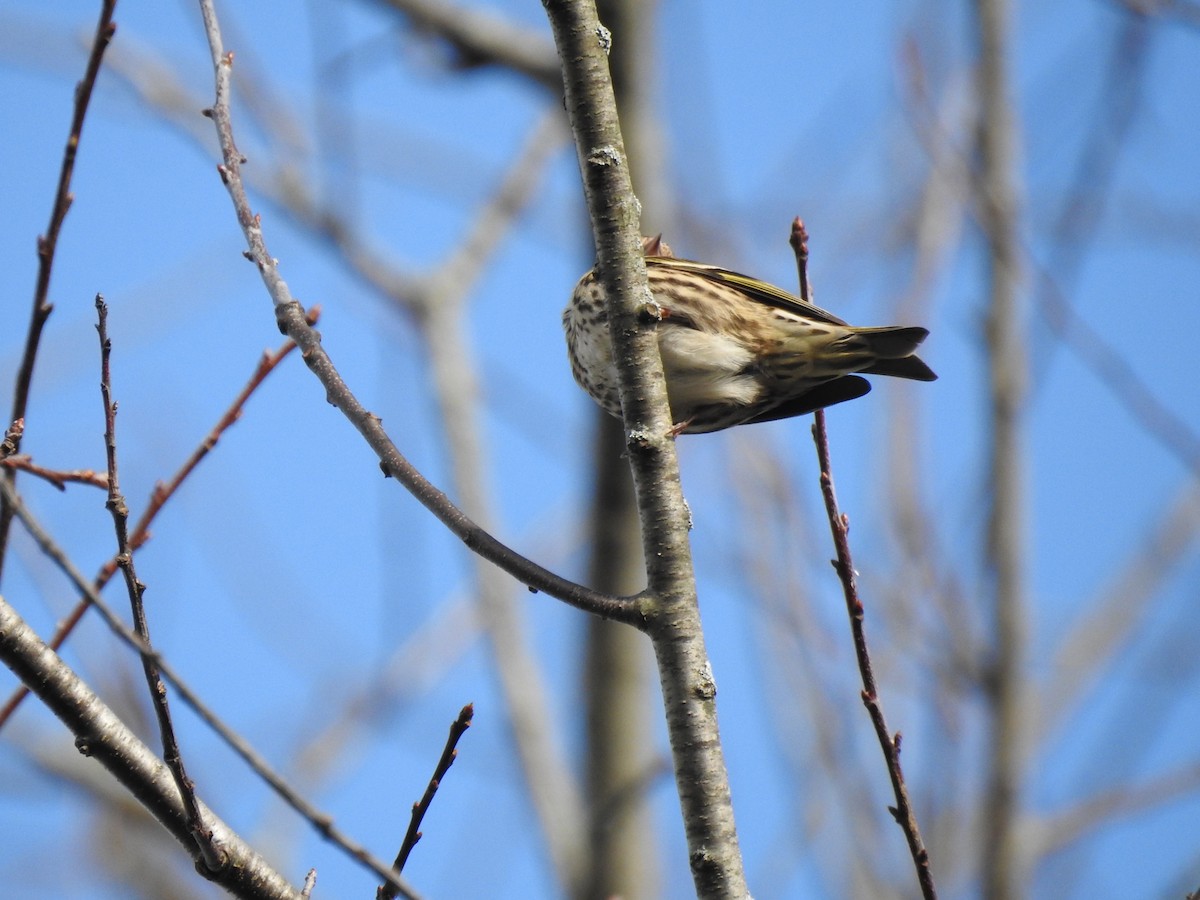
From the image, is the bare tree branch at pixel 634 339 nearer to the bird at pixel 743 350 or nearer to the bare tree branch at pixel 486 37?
the bird at pixel 743 350

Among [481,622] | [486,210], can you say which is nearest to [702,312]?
[481,622]

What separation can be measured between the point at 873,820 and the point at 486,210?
16.2ft

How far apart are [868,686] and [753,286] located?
2081 mm

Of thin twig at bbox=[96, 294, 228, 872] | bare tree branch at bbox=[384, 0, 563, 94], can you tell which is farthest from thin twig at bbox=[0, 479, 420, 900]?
bare tree branch at bbox=[384, 0, 563, 94]

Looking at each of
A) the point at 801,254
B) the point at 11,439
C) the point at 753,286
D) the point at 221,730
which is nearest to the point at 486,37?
the point at 753,286

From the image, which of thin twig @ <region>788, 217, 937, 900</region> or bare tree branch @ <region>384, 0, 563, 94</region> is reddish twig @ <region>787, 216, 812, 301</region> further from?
bare tree branch @ <region>384, 0, 563, 94</region>

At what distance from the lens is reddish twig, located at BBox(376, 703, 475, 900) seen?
6.79ft

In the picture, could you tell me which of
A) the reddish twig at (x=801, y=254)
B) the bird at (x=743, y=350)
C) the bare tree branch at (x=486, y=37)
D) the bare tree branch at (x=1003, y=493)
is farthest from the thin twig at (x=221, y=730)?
the bare tree branch at (x=486, y=37)

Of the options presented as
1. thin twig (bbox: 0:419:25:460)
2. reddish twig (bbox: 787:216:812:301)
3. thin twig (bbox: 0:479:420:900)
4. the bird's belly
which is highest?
the bird's belly

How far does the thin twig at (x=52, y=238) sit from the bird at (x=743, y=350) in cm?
193

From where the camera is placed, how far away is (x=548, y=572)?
240cm

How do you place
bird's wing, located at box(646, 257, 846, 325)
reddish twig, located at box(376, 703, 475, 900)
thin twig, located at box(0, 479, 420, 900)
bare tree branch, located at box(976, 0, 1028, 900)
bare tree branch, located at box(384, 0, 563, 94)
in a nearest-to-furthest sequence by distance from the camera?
thin twig, located at box(0, 479, 420, 900)
reddish twig, located at box(376, 703, 475, 900)
bird's wing, located at box(646, 257, 846, 325)
bare tree branch, located at box(976, 0, 1028, 900)
bare tree branch, located at box(384, 0, 563, 94)

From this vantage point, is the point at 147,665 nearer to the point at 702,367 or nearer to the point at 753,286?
the point at 702,367

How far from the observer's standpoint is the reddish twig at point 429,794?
6.79ft
